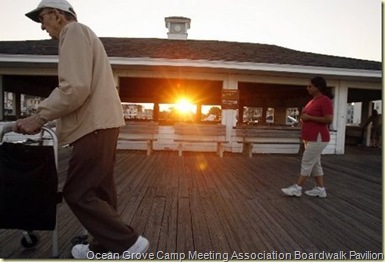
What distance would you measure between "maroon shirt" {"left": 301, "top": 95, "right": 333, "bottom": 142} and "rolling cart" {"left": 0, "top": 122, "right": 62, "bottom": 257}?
358 cm

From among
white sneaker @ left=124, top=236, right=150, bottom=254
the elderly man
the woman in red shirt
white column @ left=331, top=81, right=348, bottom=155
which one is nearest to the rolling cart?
the elderly man

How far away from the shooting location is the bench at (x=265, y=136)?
9.00 meters

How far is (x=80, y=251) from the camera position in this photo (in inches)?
97.0

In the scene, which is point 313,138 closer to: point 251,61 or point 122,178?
point 122,178

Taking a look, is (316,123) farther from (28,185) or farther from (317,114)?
(28,185)

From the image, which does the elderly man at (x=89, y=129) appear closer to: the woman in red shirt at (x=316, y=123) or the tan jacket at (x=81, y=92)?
the tan jacket at (x=81, y=92)

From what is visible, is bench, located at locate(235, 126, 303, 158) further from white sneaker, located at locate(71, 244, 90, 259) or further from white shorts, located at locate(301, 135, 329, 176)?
white sneaker, located at locate(71, 244, 90, 259)

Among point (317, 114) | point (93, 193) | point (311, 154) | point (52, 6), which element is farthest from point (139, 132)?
point (52, 6)

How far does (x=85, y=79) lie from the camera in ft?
6.46

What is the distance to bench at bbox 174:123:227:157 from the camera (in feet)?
28.9

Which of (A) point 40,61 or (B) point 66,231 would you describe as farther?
(A) point 40,61

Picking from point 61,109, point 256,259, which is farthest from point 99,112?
point 256,259

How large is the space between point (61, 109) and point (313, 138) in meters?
3.68

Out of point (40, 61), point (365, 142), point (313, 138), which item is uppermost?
point (40, 61)
